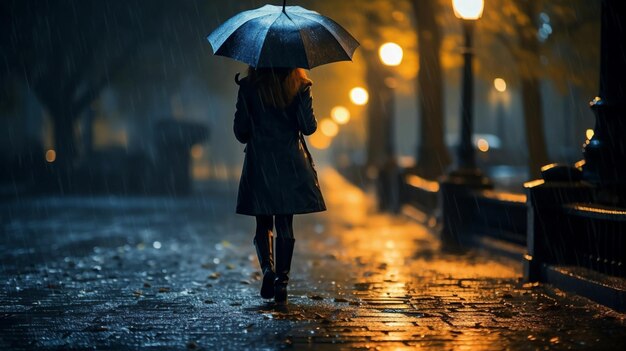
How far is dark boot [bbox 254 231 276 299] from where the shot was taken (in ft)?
25.6

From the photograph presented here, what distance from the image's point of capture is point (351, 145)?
Answer: 64.0 m

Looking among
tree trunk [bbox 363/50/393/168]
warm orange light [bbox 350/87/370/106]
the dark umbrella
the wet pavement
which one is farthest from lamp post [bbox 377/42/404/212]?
the dark umbrella

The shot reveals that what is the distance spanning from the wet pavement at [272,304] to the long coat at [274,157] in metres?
0.79

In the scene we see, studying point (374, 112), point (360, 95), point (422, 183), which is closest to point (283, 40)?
point (422, 183)

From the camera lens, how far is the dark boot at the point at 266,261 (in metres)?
7.80

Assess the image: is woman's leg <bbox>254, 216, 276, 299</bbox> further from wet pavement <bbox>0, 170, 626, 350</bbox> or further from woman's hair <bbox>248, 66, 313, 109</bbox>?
woman's hair <bbox>248, 66, 313, 109</bbox>

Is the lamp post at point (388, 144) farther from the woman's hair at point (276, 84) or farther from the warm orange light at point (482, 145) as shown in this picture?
the warm orange light at point (482, 145)

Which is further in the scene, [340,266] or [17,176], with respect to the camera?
[17,176]

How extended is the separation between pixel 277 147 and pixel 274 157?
79mm

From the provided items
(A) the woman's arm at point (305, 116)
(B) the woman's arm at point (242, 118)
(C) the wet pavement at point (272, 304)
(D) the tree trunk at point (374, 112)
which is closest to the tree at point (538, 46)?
(C) the wet pavement at point (272, 304)

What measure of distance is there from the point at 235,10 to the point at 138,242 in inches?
625

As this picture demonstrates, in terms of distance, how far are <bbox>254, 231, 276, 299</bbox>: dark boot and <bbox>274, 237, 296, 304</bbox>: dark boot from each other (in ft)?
0.18

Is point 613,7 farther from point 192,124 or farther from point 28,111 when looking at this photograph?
point 28,111

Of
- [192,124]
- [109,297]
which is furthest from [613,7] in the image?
[192,124]
